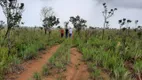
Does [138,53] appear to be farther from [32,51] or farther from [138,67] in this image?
[32,51]

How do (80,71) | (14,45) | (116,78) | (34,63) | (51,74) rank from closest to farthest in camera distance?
1. (116,78)
2. (51,74)
3. (80,71)
4. (34,63)
5. (14,45)

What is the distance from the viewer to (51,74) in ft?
28.0

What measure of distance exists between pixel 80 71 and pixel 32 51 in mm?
3591

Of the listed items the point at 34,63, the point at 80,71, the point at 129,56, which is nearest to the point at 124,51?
the point at 129,56

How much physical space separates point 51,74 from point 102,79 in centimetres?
189

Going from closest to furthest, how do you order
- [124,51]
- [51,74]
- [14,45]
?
[51,74]
[124,51]
[14,45]

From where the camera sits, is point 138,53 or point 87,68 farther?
point 138,53

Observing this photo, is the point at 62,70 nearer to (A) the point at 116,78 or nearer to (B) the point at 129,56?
(A) the point at 116,78

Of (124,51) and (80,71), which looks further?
(124,51)

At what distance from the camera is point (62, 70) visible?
8945 mm

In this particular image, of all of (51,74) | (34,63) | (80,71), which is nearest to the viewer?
(51,74)

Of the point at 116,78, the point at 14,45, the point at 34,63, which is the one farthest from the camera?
the point at 14,45

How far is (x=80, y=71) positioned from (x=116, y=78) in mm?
1712

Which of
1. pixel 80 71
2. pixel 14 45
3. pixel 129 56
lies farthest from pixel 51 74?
pixel 14 45
